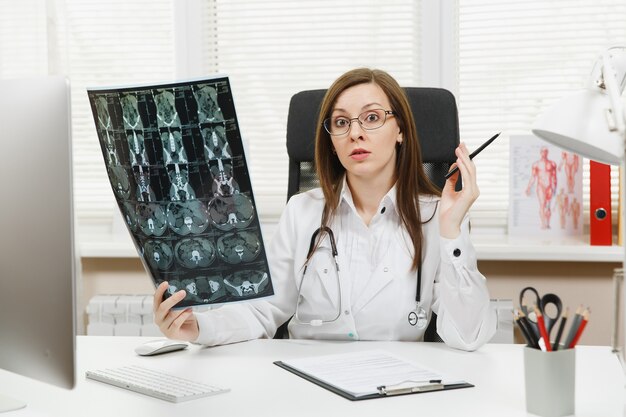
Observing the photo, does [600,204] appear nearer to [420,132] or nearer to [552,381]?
[420,132]

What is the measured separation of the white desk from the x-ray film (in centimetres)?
15

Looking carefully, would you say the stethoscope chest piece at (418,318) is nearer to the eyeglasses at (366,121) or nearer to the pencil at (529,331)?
the eyeglasses at (366,121)

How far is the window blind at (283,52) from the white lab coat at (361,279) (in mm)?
837

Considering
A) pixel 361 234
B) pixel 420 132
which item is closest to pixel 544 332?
pixel 361 234

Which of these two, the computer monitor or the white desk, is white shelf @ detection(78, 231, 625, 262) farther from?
the computer monitor

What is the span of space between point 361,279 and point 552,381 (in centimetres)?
77

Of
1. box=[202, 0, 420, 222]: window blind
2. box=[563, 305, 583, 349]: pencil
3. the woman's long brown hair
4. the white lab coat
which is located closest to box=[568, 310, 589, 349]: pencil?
box=[563, 305, 583, 349]: pencil

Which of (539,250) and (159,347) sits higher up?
(539,250)

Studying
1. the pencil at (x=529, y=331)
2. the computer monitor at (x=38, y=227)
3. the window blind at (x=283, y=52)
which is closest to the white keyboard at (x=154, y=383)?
the computer monitor at (x=38, y=227)

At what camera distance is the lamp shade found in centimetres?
101

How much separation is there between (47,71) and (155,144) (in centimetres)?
161

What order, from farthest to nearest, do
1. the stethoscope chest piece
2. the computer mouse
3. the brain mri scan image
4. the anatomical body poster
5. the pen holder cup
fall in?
the anatomical body poster < the stethoscope chest piece < the computer mouse < the brain mri scan image < the pen holder cup

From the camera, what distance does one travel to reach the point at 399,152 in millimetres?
1942

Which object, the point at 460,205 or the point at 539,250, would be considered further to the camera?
the point at 539,250
